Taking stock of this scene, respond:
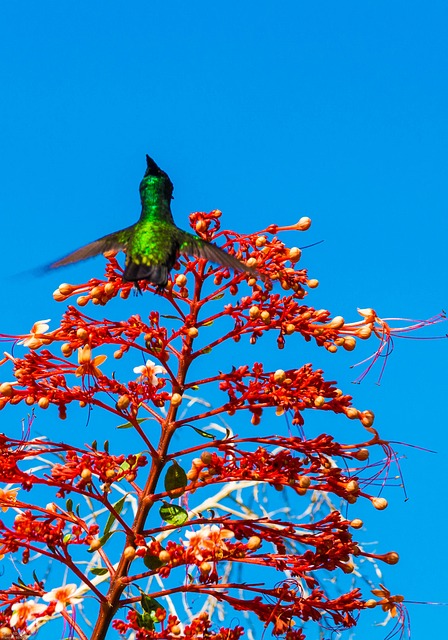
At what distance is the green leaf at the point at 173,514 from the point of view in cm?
486

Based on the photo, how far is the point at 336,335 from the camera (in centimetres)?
539

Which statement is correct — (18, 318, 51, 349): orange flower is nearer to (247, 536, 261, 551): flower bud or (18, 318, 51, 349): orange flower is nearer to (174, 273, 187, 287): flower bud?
(174, 273, 187, 287): flower bud

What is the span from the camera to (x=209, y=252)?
18.3 ft

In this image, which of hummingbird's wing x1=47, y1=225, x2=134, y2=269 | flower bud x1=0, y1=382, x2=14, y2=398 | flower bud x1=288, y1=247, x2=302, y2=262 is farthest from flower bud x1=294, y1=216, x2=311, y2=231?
flower bud x1=0, y1=382, x2=14, y2=398

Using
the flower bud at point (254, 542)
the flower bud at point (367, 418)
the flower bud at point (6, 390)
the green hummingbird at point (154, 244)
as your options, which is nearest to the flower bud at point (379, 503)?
the flower bud at point (367, 418)

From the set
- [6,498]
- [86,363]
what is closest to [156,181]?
[86,363]

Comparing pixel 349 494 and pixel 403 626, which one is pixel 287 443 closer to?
pixel 349 494

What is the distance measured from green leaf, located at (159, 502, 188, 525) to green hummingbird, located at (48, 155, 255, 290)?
50.1 inches

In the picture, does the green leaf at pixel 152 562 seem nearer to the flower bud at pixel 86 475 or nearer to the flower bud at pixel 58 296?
the flower bud at pixel 86 475

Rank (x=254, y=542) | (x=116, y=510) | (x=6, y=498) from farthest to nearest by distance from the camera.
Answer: (x=6, y=498) → (x=116, y=510) → (x=254, y=542)

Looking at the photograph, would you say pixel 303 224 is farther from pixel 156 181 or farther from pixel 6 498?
pixel 6 498

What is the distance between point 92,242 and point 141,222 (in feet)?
1.41

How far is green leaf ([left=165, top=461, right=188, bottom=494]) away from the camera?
4.95 m

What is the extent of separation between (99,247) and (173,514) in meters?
2.07
